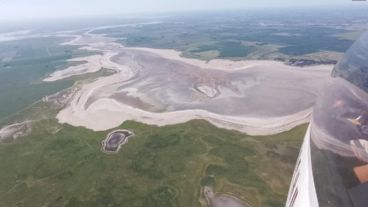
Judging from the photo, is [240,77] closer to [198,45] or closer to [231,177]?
[231,177]

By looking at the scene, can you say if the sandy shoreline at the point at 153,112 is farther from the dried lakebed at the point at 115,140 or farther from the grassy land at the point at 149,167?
the dried lakebed at the point at 115,140

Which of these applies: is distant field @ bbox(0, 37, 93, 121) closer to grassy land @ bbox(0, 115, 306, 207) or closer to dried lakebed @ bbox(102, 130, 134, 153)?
grassy land @ bbox(0, 115, 306, 207)

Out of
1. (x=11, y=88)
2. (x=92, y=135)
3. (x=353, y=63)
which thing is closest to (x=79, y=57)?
(x=11, y=88)

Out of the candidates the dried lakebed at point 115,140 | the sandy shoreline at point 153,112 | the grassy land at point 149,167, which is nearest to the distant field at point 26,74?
the sandy shoreline at point 153,112

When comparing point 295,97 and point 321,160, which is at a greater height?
point 321,160

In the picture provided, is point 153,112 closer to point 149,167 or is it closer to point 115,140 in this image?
point 115,140

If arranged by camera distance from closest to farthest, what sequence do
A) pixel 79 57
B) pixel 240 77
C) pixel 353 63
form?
pixel 353 63 < pixel 240 77 < pixel 79 57
